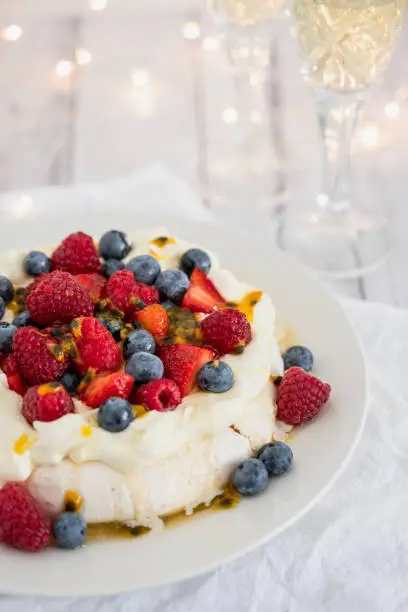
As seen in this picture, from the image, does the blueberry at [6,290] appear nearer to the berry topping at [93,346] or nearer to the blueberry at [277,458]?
the berry topping at [93,346]

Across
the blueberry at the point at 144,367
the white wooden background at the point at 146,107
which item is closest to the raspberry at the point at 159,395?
the blueberry at the point at 144,367

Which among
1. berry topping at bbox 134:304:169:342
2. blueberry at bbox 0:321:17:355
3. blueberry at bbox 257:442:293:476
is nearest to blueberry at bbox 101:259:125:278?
berry topping at bbox 134:304:169:342

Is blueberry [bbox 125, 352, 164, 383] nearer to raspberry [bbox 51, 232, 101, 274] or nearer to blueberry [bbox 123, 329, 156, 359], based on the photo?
blueberry [bbox 123, 329, 156, 359]

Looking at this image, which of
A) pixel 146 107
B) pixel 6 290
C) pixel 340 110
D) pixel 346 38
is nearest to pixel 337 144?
pixel 340 110

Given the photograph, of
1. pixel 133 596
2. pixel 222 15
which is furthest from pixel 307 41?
pixel 133 596

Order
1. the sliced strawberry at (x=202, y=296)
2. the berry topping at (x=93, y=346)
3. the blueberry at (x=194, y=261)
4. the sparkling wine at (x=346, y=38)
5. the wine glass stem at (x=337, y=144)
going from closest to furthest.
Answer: the berry topping at (x=93, y=346)
the sliced strawberry at (x=202, y=296)
the blueberry at (x=194, y=261)
the sparkling wine at (x=346, y=38)
the wine glass stem at (x=337, y=144)

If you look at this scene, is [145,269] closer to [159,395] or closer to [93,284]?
[93,284]
